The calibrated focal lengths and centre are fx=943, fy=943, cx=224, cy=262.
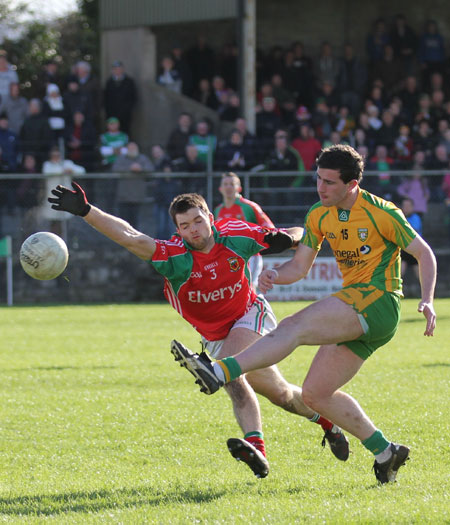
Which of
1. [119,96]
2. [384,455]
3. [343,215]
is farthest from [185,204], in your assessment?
[119,96]

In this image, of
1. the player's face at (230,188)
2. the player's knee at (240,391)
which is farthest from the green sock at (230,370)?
the player's face at (230,188)

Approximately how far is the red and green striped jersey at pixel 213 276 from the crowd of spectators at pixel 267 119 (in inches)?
440

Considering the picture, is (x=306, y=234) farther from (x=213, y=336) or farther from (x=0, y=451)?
(x=0, y=451)

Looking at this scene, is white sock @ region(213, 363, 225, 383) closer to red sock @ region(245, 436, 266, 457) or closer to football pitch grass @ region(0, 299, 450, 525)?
football pitch grass @ region(0, 299, 450, 525)

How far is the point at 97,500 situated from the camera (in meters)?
5.27

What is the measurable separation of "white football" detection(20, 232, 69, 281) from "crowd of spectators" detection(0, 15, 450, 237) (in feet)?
37.5

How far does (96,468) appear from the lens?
6105mm

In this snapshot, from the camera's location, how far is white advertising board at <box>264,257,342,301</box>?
742 inches

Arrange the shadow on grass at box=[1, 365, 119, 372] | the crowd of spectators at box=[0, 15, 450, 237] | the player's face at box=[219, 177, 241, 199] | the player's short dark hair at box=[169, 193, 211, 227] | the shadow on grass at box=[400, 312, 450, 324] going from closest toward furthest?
the player's short dark hair at box=[169, 193, 211, 227]
the shadow on grass at box=[1, 365, 119, 372]
the player's face at box=[219, 177, 241, 199]
the shadow on grass at box=[400, 312, 450, 324]
the crowd of spectators at box=[0, 15, 450, 237]

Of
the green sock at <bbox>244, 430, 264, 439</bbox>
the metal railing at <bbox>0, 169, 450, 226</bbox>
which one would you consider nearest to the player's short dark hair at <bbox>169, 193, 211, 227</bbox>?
the green sock at <bbox>244, 430, 264, 439</bbox>

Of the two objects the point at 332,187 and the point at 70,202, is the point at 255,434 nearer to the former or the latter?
the point at 332,187

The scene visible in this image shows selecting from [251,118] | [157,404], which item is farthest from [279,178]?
[157,404]

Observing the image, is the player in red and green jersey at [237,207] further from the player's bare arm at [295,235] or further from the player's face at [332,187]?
the player's face at [332,187]

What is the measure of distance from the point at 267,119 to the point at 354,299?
45.9ft
